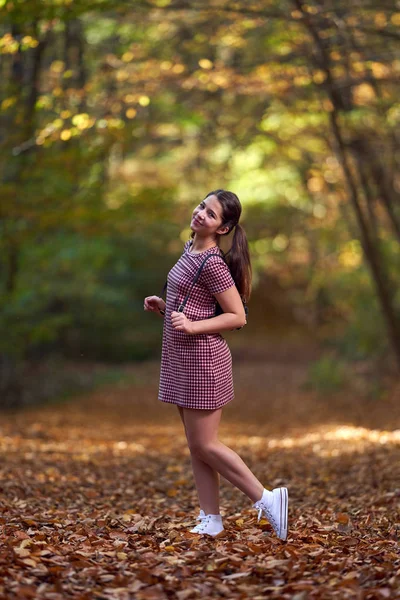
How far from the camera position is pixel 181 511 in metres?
5.71

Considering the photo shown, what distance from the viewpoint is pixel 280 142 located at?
1484 centimetres

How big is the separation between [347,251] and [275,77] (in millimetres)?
6891

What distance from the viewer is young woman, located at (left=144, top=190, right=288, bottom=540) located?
418cm

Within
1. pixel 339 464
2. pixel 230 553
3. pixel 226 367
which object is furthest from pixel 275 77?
pixel 230 553

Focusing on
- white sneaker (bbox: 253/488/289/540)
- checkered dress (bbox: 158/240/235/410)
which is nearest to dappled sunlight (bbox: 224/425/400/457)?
white sneaker (bbox: 253/488/289/540)

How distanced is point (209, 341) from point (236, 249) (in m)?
0.49

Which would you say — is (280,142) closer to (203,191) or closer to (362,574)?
(203,191)

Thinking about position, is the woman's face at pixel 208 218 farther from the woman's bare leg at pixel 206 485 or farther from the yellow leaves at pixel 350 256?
the yellow leaves at pixel 350 256

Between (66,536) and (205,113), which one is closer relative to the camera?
(66,536)

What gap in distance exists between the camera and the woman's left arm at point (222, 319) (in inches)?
159

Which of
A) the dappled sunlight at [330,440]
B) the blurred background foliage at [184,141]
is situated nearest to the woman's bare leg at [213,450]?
the blurred background foliage at [184,141]

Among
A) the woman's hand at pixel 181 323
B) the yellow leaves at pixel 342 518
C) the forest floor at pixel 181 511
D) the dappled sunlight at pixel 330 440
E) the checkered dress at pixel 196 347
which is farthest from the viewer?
the dappled sunlight at pixel 330 440

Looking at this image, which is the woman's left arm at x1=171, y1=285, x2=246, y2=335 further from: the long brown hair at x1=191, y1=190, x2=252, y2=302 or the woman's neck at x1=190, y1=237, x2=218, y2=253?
the woman's neck at x1=190, y1=237, x2=218, y2=253

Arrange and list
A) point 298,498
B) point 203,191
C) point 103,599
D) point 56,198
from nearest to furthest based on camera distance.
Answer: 1. point 103,599
2. point 298,498
3. point 56,198
4. point 203,191
